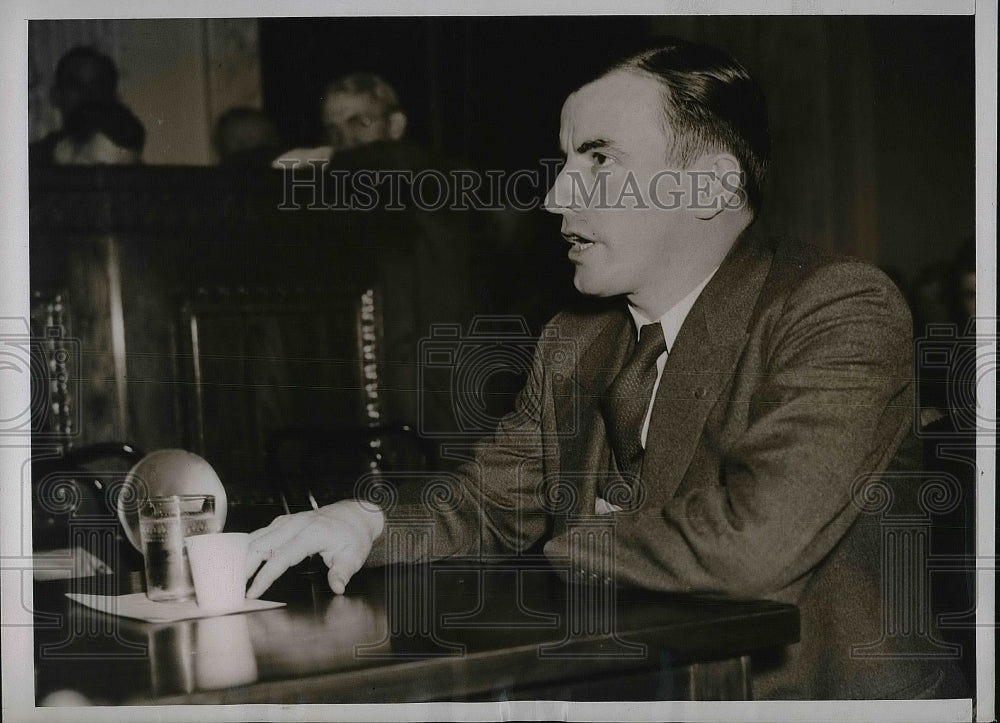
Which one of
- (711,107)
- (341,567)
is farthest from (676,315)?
(341,567)

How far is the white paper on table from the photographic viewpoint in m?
1.20

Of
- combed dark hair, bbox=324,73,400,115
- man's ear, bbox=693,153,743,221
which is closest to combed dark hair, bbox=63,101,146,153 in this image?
combed dark hair, bbox=324,73,400,115

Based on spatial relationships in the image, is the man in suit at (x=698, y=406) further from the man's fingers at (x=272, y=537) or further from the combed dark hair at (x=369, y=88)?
the combed dark hair at (x=369, y=88)

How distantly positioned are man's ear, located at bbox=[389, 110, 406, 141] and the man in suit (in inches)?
8.8

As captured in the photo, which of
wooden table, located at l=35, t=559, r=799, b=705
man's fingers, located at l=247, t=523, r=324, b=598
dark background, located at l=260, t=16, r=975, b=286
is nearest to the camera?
wooden table, located at l=35, t=559, r=799, b=705

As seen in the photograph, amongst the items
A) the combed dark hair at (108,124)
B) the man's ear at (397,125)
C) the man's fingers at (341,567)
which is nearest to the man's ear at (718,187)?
the man's ear at (397,125)

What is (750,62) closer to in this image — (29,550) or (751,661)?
(751,661)

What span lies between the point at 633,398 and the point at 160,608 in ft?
2.18

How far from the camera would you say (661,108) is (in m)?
1.39

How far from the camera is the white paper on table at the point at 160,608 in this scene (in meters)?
1.20

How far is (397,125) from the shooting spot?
4.65 ft

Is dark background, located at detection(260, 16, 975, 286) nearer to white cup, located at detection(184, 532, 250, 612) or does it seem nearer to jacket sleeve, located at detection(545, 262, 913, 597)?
jacket sleeve, located at detection(545, 262, 913, 597)

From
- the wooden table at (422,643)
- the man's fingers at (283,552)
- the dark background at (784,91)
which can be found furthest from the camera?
the dark background at (784,91)

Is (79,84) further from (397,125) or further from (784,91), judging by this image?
(784,91)
